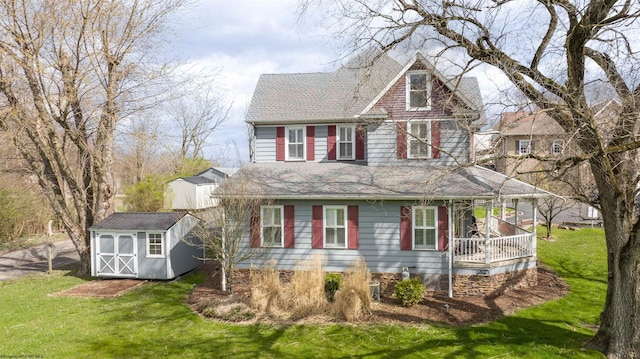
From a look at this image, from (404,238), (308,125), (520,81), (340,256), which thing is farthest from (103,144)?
(520,81)

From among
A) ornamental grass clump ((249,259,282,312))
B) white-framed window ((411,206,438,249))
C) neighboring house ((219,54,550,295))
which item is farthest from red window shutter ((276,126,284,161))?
white-framed window ((411,206,438,249))

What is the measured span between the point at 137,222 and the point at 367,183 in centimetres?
923

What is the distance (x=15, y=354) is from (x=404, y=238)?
11066 mm

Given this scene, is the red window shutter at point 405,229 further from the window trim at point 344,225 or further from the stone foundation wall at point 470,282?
the window trim at point 344,225

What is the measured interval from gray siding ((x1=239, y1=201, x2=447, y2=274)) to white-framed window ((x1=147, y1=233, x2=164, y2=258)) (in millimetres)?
3685

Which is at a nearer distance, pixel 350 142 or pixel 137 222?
pixel 137 222

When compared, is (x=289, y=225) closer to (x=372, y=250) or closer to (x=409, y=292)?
(x=372, y=250)

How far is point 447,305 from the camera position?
11961mm

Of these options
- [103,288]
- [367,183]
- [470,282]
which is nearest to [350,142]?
[367,183]

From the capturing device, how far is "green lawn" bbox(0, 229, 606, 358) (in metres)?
9.06

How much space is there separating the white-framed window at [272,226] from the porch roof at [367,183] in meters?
0.84

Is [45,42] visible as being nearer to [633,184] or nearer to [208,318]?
[208,318]

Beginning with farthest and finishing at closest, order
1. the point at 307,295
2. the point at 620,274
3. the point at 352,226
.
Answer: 1. the point at 352,226
2. the point at 307,295
3. the point at 620,274

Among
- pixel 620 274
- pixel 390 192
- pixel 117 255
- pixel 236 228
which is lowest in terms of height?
pixel 117 255
